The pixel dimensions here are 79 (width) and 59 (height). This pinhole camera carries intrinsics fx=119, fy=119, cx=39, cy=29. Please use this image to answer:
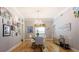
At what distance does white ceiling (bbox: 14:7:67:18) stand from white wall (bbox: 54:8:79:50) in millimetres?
156

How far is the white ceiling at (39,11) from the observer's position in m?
2.86

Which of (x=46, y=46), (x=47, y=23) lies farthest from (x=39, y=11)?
(x=46, y=46)

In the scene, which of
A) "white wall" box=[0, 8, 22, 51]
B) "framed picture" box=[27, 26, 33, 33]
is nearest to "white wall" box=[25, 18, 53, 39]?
"framed picture" box=[27, 26, 33, 33]

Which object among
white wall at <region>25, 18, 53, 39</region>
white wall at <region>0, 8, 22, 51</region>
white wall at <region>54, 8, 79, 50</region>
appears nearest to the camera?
white wall at <region>0, 8, 22, 51</region>

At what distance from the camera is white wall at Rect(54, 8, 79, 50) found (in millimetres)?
2797

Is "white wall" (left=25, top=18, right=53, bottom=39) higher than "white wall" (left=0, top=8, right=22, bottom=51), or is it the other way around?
"white wall" (left=25, top=18, right=53, bottom=39)

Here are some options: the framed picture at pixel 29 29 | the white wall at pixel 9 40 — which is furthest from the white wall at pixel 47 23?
the white wall at pixel 9 40

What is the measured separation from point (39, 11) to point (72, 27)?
88cm

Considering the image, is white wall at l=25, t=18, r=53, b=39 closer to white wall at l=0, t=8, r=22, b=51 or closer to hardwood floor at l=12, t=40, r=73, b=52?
hardwood floor at l=12, t=40, r=73, b=52

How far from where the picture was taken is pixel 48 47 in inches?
113

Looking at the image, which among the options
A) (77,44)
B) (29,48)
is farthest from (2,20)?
(77,44)

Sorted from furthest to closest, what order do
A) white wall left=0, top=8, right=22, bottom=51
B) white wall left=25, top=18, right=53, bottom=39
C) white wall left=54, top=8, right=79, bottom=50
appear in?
white wall left=25, top=18, right=53, bottom=39, white wall left=54, top=8, right=79, bottom=50, white wall left=0, top=8, right=22, bottom=51

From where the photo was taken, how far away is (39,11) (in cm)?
289

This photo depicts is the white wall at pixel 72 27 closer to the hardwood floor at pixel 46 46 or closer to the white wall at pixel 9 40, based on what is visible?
the hardwood floor at pixel 46 46
